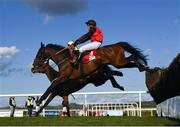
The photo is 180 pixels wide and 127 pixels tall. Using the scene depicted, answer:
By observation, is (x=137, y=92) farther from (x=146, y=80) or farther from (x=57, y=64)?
(x=57, y=64)

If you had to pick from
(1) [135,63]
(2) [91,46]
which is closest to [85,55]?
(2) [91,46]

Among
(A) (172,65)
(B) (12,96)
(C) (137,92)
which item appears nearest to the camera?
(A) (172,65)

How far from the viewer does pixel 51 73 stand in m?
15.8

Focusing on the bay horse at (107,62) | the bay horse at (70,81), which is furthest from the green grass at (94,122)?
the bay horse at (70,81)

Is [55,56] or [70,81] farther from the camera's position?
[55,56]

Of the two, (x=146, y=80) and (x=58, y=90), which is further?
(x=146, y=80)

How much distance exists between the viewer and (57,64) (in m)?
15.3

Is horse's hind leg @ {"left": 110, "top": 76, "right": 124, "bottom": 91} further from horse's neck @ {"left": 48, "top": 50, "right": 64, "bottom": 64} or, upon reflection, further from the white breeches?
horse's neck @ {"left": 48, "top": 50, "right": 64, "bottom": 64}

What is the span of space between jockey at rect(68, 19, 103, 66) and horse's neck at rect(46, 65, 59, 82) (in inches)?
59.9

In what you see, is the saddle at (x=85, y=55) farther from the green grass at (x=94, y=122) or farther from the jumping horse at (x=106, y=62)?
the green grass at (x=94, y=122)

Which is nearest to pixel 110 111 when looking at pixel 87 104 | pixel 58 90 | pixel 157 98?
pixel 87 104

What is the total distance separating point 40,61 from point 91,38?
7.52ft

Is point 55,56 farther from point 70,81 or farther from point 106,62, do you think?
point 106,62

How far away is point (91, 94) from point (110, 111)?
1185 mm
